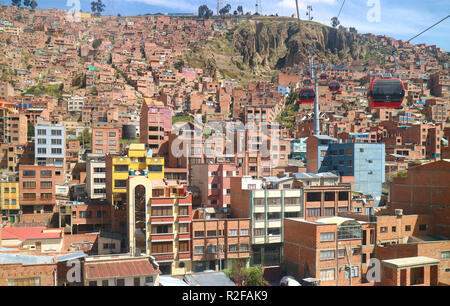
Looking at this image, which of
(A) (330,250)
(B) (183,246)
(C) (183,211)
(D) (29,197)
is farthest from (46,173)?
(A) (330,250)

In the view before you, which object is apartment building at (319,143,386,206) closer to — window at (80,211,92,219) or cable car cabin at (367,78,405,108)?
cable car cabin at (367,78,405,108)

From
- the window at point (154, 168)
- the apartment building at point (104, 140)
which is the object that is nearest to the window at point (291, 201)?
the window at point (154, 168)

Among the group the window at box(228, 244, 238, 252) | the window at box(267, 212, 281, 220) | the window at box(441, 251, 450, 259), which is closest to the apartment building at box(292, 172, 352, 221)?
the window at box(267, 212, 281, 220)

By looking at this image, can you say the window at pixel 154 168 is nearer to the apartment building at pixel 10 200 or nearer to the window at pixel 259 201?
the window at pixel 259 201

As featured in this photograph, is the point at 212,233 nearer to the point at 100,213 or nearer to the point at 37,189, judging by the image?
the point at 100,213

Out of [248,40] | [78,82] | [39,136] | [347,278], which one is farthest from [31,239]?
[248,40]
